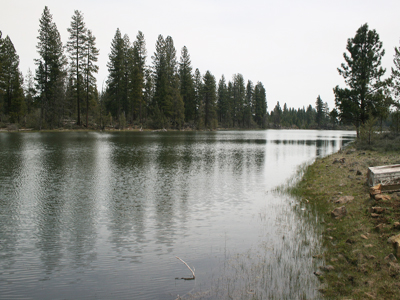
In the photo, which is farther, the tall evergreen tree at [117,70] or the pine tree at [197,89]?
the pine tree at [197,89]

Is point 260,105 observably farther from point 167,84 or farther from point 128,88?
point 128,88

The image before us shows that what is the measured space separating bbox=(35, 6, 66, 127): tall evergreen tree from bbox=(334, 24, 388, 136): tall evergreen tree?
172 ft

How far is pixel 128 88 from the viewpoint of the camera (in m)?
75.8

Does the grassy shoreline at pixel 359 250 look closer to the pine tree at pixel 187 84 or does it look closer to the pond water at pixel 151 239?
the pond water at pixel 151 239

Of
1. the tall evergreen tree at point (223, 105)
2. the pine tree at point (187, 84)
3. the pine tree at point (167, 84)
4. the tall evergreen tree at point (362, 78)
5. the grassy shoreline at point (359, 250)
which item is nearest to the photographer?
the grassy shoreline at point (359, 250)

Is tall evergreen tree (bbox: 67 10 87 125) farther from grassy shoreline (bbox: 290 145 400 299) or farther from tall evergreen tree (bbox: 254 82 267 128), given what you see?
tall evergreen tree (bbox: 254 82 267 128)

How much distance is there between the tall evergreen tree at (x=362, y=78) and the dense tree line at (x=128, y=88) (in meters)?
0.10

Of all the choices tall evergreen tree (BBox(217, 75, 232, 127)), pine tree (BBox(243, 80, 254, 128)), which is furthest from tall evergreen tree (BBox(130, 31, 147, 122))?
pine tree (BBox(243, 80, 254, 128))

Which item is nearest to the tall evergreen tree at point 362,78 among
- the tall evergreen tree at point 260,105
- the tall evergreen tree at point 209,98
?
the tall evergreen tree at point 209,98

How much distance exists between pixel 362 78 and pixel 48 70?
57682 millimetres

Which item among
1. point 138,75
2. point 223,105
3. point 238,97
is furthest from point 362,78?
point 238,97

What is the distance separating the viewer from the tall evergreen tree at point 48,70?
5934cm

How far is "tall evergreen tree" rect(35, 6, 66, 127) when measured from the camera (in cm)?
5934

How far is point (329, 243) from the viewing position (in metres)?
7.37
